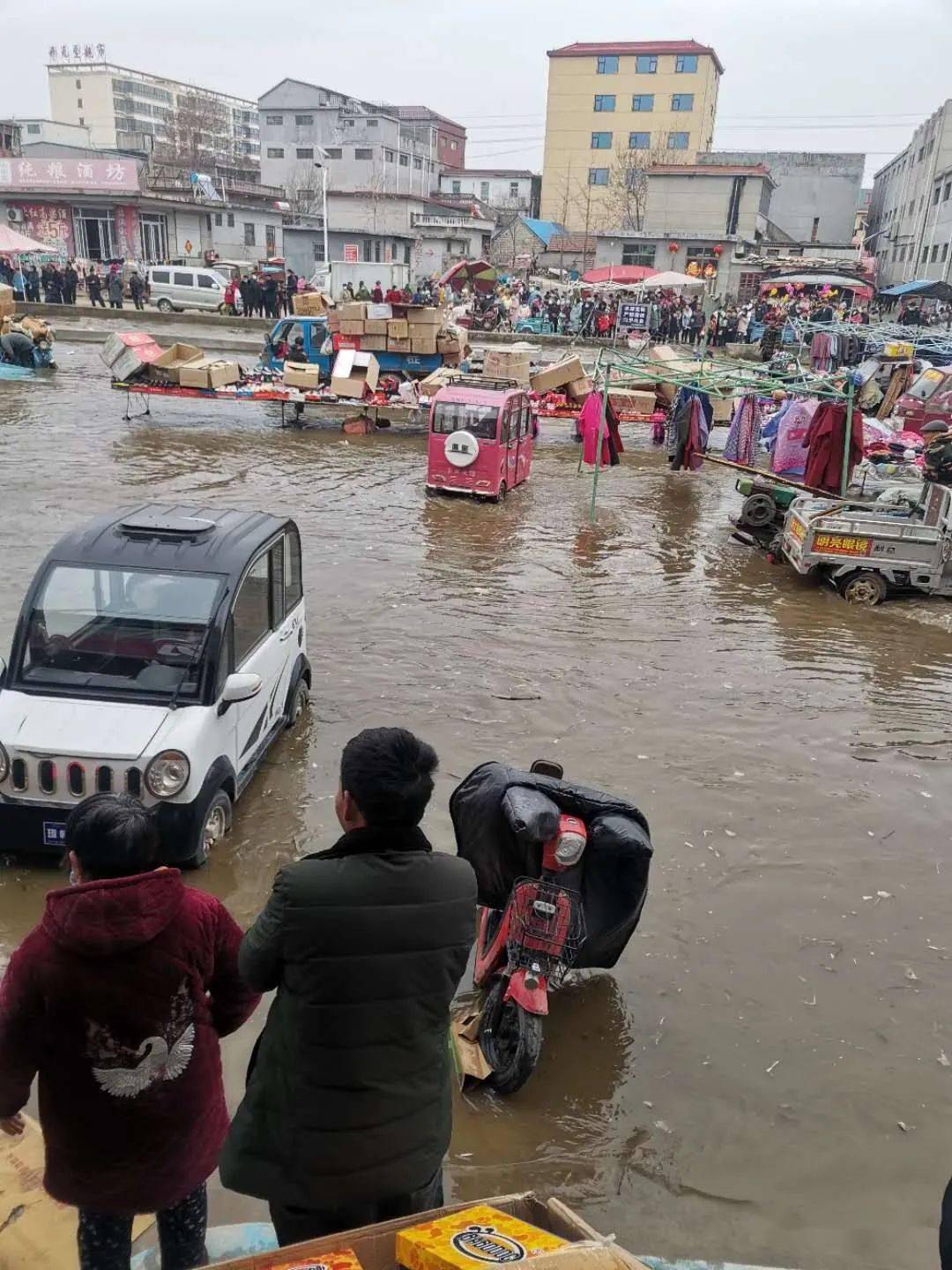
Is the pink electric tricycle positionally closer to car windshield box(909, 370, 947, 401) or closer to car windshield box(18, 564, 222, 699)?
car windshield box(18, 564, 222, 699)

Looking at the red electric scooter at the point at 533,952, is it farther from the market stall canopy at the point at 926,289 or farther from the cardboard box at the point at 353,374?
the market stall canopy at the point at 926,289

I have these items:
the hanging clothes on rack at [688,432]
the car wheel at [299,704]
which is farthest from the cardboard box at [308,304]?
the car wheel at [299,704]

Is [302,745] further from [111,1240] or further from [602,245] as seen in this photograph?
[602,245]

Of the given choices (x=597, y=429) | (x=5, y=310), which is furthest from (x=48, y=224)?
(x=597, y=429)

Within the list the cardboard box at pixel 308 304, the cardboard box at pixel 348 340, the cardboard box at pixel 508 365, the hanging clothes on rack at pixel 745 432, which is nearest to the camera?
the hanging clothes on rack at pixel 745 432

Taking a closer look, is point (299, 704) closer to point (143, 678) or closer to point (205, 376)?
point (143, 678)

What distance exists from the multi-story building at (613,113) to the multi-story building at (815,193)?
8777mm

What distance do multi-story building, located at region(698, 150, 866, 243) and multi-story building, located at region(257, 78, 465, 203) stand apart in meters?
22.0

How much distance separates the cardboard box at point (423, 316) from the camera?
20.2 metres

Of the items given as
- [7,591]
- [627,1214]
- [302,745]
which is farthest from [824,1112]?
[7,591]

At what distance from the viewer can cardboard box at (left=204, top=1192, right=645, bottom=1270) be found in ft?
6.50

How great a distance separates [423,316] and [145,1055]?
64.2 ft

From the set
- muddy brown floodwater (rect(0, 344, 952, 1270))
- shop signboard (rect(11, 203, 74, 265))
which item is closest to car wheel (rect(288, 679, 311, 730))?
muddy brown floodwater (rect(0, 344, 952, 1270))

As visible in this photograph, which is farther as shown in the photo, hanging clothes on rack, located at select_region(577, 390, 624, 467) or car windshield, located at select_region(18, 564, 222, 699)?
hanging clothes on rack, located at select_region(577, 390, 624, 467)
